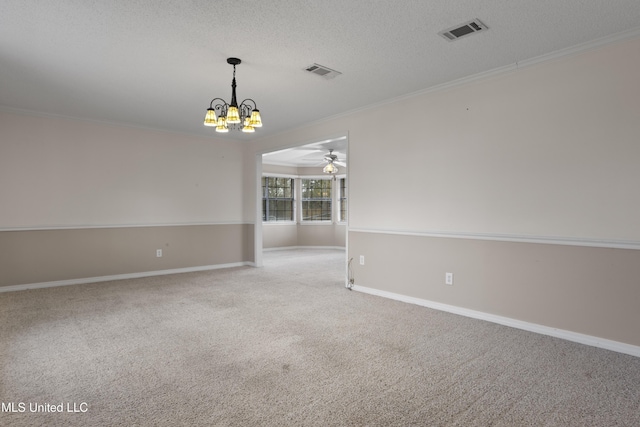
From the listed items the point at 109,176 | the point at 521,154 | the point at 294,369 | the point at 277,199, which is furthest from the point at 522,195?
the point at 277,199

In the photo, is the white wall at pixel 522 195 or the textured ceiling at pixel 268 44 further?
the white wall at pixel 522 195

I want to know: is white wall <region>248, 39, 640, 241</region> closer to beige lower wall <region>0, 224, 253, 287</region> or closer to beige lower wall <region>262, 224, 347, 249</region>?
beige lower wall <region>0, 224, 253, 287</region>


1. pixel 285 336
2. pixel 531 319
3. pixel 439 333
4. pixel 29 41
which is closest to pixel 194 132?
pixel 29 41

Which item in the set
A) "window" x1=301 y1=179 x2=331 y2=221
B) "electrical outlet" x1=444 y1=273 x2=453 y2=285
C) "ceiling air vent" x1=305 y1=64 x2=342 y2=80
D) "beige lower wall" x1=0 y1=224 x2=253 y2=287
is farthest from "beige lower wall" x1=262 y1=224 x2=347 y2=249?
"ceiling air vent" x1=305 y1=64 x2=342 y2=80

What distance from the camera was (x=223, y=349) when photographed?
288 cm

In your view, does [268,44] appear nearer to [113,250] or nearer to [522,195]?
[522,195]

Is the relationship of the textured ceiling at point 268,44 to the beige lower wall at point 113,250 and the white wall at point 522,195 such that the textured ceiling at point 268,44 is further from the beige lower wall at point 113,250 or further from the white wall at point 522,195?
the beige lower wall at point 113,250

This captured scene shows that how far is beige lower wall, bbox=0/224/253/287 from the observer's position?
195 inches

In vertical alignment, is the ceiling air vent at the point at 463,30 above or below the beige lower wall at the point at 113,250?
above

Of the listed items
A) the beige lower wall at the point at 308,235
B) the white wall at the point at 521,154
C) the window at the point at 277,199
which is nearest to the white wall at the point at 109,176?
the window at the point at 277,199

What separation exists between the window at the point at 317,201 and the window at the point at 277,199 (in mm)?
406

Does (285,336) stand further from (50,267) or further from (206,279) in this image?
(50,267)

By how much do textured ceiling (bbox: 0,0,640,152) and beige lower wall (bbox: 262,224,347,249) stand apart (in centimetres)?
571

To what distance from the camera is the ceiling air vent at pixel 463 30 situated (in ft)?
8.71
